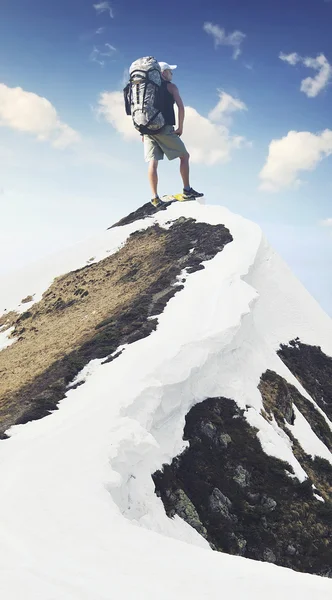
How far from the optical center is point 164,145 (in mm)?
20469

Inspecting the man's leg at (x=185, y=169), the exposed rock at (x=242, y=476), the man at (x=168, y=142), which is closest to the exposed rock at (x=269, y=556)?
the exposed rock at (x=242, y=476)

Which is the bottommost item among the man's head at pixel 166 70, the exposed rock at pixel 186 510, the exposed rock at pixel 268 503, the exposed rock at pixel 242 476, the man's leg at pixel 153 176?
the exposed rock at pixel 268 503

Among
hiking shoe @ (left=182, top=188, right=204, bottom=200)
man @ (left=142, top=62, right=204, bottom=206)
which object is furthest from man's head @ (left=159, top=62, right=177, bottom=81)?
hiking shoe @ (left=182, top=188, right=204, bottom=200)

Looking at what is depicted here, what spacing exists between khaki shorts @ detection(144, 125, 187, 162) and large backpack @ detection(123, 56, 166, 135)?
639 mm

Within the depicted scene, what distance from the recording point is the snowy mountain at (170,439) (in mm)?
6101

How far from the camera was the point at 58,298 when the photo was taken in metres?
29.9

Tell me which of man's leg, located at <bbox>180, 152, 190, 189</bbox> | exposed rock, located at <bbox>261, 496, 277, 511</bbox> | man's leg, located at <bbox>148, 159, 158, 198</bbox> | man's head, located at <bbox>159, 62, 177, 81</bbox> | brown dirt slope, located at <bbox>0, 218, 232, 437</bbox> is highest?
man's head, located at <bbox>159, 62, 177, 81</bbox>

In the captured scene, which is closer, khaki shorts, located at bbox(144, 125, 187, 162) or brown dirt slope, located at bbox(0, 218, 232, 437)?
brown dirt slope, located at bbox(0, 218, 232, 437)

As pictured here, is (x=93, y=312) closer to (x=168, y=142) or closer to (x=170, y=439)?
(x=168, y=142)

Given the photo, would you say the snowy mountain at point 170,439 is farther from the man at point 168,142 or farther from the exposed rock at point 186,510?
the man at point 168,142

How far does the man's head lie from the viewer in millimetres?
18469

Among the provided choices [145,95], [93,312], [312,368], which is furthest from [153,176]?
[312,368]

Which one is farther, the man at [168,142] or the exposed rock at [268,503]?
the man at [168,142]

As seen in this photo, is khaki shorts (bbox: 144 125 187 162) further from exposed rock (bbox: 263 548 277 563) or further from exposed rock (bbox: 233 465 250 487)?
exposed rock (bbox: 263 548 277 563)
